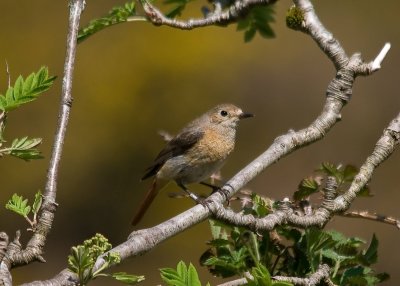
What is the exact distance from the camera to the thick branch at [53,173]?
2171 millimetres

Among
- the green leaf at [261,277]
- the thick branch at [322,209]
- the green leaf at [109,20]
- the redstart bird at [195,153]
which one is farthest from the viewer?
the redstart bird at [195,153]

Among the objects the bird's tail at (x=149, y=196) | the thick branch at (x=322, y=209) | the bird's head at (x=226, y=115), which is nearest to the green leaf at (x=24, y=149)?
the thick branch at (x=322, y=209)

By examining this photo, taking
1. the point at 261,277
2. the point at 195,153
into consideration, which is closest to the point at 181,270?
the point at 261,277

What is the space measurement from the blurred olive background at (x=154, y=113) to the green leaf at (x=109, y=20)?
6210 mm

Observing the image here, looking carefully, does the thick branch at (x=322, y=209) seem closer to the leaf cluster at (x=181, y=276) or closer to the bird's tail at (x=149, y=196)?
the leaf cluster at (x=181, y=276)

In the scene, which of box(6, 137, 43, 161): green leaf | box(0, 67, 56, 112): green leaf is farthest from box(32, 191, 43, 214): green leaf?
box(0, 67, 56, 112): green leaf

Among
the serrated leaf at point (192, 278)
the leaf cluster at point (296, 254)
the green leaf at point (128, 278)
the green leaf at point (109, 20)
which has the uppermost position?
the green leaf at point (109, 20)

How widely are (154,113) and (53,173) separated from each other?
8.53m

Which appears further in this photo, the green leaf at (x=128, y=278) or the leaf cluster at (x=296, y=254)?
the leaf cluster at (x=296, y=254)

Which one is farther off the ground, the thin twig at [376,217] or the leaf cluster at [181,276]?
the thin twig at [376,217]

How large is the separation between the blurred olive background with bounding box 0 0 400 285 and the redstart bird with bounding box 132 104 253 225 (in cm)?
331

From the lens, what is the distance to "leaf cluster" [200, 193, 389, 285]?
110 inches

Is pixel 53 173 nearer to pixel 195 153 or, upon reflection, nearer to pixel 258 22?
pixel 258 22

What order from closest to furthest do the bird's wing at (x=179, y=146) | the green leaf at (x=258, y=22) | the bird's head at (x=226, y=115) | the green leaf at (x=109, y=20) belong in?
1. the green leaf at (x=109, y=20)
2. the green leaf at (x=258, y=22)
3. the bird's wing at (x=179, y=146)
4. the bird's head at (x=226, y=115)
